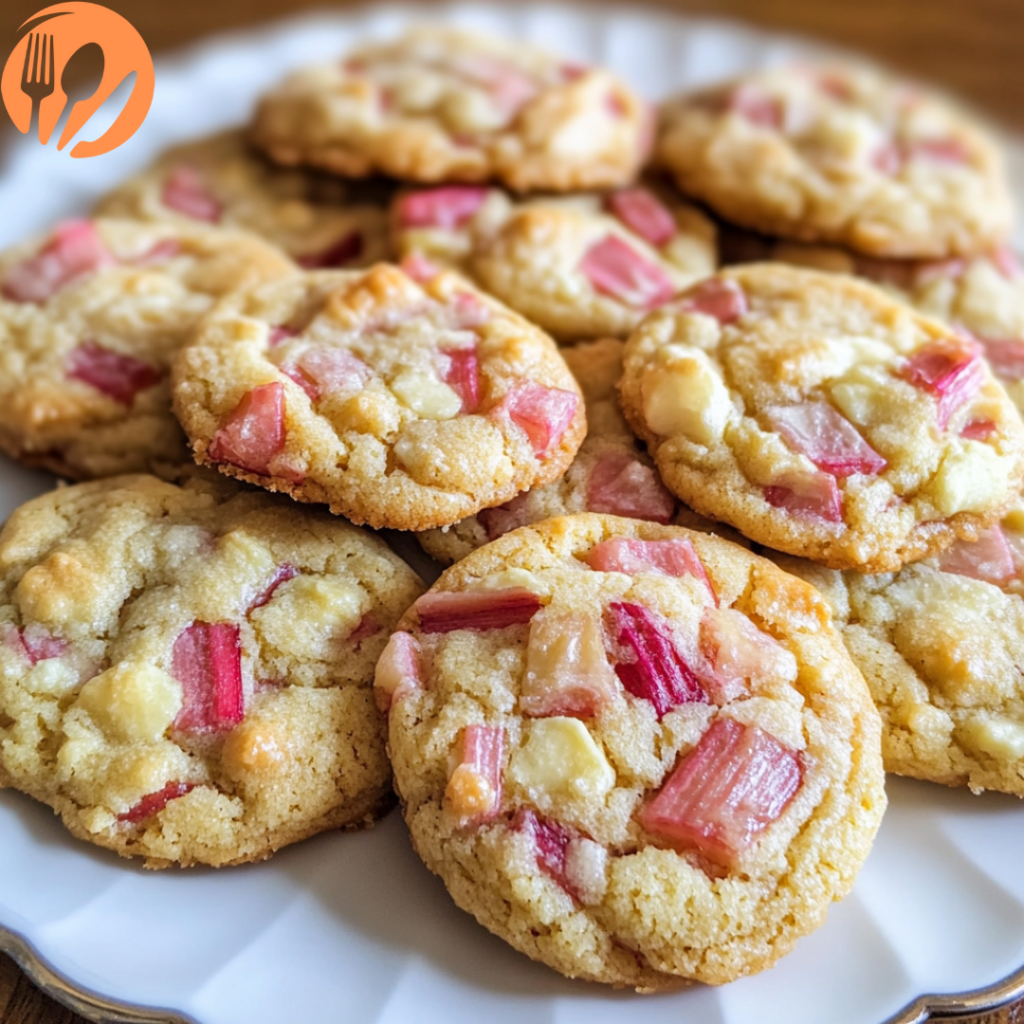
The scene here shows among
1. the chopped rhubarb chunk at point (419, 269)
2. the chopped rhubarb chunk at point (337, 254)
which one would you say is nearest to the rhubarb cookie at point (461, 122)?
the chopped rhubarb chunk at point (337, 254)

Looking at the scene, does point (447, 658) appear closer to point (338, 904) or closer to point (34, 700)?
point (338, 904)

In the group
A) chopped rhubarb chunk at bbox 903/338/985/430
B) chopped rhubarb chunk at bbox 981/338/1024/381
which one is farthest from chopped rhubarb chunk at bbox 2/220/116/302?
chopped rhubarb chunk at bbox 981/338/1024/381

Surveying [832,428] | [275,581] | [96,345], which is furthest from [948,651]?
[96,345]

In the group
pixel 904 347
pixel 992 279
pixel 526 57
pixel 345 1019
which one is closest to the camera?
pixel 345 1019

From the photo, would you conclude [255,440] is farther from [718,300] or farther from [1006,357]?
[1006,357]

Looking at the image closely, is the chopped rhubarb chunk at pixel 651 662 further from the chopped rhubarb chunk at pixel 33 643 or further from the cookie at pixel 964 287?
the cookie at pixel 964 287

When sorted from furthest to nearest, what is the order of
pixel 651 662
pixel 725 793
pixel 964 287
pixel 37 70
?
pixel 37 70, pixel 964 287, pixel 651 662, pixel 725 793

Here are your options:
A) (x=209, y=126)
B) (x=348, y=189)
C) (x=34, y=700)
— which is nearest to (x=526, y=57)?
(x=348, y=189)
